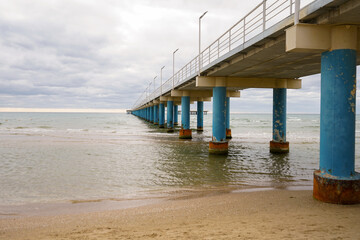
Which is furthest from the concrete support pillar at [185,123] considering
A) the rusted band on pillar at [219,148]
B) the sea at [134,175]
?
the rusted band on pillar at [219,148]

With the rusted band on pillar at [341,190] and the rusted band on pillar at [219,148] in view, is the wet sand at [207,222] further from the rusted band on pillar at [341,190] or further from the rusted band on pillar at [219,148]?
the rusted band on pillar at [219,148]

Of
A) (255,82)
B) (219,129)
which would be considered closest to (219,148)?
(219,129)

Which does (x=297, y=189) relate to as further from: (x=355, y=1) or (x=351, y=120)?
(x=355, y=1)

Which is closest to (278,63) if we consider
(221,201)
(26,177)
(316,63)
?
(316,63)

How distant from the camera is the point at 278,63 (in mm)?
12234

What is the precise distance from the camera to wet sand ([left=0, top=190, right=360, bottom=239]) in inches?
185

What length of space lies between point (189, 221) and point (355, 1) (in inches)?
214

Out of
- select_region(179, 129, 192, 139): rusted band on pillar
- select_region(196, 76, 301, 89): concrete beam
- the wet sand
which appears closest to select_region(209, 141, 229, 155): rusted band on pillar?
select_region(196, 76, 301, 89): concrete beam

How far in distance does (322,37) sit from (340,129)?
2.19 metres

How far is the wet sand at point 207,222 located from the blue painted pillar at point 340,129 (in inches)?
14.0

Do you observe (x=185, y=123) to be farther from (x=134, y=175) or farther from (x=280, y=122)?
(x=134, y=175)

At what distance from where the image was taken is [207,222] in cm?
541

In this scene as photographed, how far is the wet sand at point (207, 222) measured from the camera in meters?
4.70

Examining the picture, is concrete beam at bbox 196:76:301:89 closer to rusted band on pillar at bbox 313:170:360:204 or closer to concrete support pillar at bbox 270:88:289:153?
concrete support pillar at bbox 270:88:289:153
